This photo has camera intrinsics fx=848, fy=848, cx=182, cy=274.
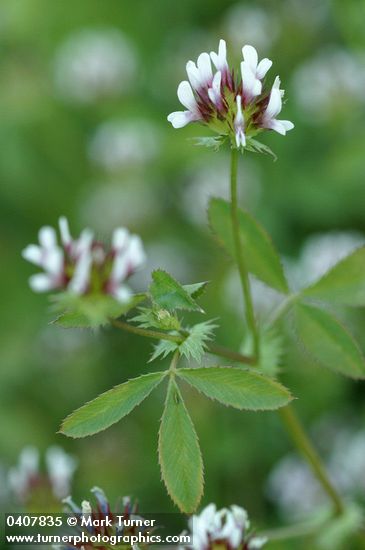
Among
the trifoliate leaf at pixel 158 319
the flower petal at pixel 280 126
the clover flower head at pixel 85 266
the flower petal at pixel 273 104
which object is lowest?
the trifoliate leaf at pixel 158 319

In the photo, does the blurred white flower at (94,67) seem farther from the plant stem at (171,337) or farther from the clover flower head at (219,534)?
the clover flower head at (219,534)

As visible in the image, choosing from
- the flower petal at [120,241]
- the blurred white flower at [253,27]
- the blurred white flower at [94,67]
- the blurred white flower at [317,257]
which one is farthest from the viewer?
the blurred white flower at [94,67]

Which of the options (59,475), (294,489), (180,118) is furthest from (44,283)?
(294,489)

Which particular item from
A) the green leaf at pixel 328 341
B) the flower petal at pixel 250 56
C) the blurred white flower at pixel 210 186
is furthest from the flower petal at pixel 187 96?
the blurred white flower at pixel 210 186

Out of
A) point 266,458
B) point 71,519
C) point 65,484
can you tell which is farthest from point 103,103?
point 71,519

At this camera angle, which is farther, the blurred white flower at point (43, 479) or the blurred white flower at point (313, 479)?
the blurred white flower at point (313, 479)

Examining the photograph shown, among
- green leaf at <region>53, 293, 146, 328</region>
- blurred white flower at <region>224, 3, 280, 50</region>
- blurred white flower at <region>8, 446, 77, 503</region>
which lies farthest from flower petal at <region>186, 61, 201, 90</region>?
blurred white flower at <region>224, 3, 280, 50</region>
